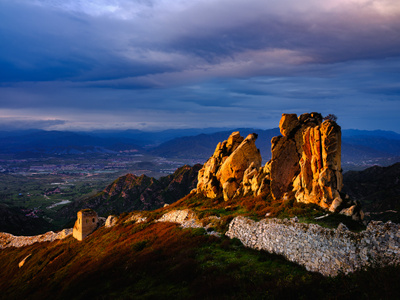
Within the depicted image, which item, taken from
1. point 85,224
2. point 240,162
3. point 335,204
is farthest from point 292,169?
point 85,224

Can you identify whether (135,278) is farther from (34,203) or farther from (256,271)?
(34,203)

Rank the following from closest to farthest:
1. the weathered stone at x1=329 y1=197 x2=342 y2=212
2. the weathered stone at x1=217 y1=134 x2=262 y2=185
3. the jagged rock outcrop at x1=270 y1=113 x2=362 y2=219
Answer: the weathered stone at x1=329 y1=197 x2=342 y2=212, the jagged rock outcrop at x1=270 y1=113 x2=362 y2=219, the weathered stone at x1=217 y1=134 x2=262 y2=185

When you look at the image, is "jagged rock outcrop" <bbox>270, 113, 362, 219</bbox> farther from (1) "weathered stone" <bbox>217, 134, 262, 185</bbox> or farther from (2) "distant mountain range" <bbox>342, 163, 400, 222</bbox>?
(2) "distant mountain range" <bbox>342, 163, 400, 222</bbox>

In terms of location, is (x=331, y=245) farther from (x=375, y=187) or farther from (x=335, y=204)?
(x=375, y=187)

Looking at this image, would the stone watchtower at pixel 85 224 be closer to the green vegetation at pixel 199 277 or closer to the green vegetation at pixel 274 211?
the green vegetation at pixel 199 277

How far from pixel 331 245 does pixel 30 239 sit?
80.2 metres

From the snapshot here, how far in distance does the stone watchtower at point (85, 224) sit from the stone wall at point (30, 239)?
673cm

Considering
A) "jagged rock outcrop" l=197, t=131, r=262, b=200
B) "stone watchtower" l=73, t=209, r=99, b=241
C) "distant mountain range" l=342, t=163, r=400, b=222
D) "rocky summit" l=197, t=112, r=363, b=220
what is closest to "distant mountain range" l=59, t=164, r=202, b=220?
"stone watchtower" l=73, t=209, r=99, b=241

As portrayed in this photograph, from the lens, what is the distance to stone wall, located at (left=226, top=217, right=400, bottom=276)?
15711 mm

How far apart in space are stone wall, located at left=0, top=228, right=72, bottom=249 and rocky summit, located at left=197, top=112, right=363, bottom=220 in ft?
127

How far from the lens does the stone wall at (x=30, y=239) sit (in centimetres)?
6419

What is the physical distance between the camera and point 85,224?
5712 cm

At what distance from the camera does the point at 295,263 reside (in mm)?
19016

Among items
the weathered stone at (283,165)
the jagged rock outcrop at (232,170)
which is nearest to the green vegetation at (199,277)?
the weathered stone at (283,165)
